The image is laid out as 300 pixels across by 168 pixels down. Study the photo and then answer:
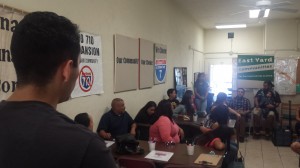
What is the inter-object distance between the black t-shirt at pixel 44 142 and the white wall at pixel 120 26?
1.95 metres

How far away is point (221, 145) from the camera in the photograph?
300 cm

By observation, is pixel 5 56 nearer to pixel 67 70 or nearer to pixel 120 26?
pixel 67 70

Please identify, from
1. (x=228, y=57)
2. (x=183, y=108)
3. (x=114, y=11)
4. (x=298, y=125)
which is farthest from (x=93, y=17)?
(x=228, y=57)

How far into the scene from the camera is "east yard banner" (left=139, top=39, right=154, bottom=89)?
4.74 metres

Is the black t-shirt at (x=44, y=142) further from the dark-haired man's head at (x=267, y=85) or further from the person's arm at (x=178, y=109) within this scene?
the dark-haired man's head at (x=267, y=85)

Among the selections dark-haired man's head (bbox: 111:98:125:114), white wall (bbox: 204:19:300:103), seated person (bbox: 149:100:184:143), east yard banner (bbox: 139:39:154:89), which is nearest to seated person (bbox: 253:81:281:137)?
white wall (bbox: 204:19:300:103)

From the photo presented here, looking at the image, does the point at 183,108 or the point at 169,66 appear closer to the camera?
A: the point at 183,108

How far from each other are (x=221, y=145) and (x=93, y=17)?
6.81ft

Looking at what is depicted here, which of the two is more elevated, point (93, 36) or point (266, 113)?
point (93, 36)

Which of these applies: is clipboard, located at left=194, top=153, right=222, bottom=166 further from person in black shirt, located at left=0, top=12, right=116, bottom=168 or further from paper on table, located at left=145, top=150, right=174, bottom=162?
person in black shirt, located at left=0, top=12, right=116, bottom=168

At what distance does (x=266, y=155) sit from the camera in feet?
18.3

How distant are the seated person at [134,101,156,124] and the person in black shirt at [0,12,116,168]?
3848 millimetres

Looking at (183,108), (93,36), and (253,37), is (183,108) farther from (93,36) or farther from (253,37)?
(253,37)

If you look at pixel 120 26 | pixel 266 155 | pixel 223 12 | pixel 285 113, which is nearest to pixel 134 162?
pixel 120 26
